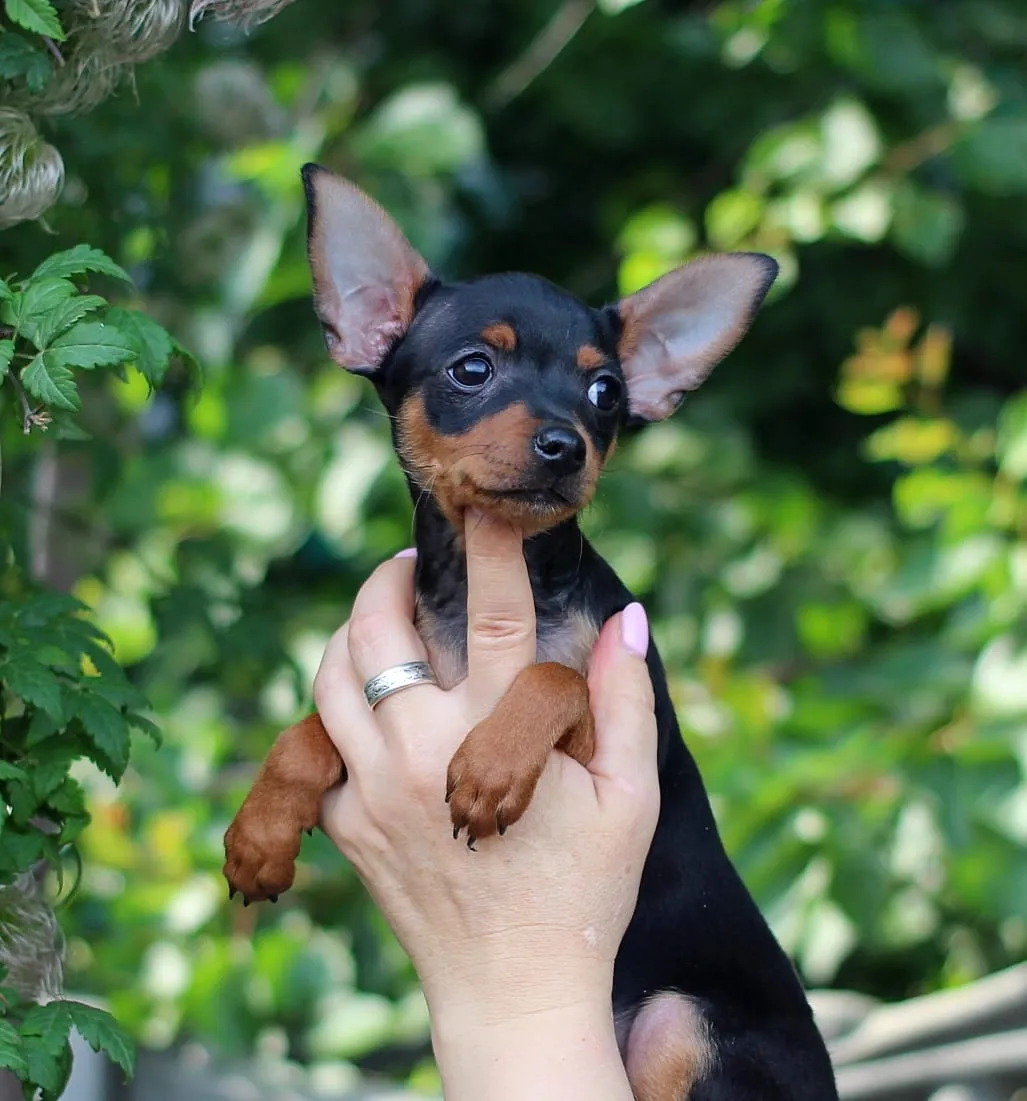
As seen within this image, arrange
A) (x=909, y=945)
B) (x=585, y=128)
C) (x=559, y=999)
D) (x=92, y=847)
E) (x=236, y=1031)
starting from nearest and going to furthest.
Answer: (x=559, y=999)
(x=236, y=1031)
(x=92, y=847)
(x=909, y=945)
(x=585, y=128)

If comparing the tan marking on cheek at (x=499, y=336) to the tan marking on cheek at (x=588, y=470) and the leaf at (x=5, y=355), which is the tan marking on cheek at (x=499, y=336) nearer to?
the tan marking on cheek at (x=588, y=470)

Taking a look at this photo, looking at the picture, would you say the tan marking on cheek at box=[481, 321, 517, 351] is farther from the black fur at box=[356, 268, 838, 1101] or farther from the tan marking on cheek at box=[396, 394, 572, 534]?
the tan marking on cheek at box=[396, 394, 572, 534]

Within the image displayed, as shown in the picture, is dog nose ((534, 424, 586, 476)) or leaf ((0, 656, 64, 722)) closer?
leaf ((0, 656, 64, 722))

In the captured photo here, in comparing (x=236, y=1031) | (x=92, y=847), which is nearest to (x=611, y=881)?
(x=236, y=1031)

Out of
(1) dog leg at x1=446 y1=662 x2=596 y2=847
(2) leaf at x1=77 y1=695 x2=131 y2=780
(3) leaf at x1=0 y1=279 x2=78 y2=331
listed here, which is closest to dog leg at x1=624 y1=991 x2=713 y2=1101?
(1) dog leg at x1=446 y1=662 x2=596 y2=847

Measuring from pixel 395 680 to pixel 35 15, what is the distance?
1146 millimetres

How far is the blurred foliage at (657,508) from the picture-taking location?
3.93m

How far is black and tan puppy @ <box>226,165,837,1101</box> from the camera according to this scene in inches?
93.2

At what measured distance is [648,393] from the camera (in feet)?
9.66

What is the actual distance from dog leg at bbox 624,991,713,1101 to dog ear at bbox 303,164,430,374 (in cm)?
134

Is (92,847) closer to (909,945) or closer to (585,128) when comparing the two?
(909,945)

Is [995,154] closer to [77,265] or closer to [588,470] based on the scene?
[588,470]

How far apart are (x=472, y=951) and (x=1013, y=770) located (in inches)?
86.8

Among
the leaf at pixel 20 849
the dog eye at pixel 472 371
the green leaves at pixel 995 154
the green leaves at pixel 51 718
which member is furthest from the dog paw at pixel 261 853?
the green leaves at pixel 995 154
